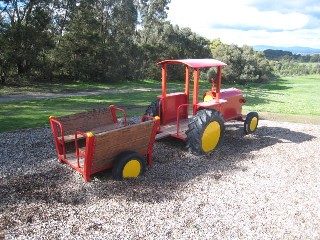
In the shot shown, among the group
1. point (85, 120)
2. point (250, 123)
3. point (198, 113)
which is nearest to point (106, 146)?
point (85, 120)

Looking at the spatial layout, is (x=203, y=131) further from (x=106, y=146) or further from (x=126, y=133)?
(x=106, y=146)

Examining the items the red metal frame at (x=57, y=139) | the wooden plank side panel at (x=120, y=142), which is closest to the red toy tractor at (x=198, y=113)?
the wooden plank side panel at (x=120, y=142)

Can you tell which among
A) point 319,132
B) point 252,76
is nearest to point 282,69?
point 252,76

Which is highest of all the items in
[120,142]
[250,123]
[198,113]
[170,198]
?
[198,113]

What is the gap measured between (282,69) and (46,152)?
6468 centimetres

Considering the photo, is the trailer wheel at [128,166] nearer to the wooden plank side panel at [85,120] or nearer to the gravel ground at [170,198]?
the gravel ground at [170,198]

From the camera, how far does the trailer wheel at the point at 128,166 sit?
572 centimetres

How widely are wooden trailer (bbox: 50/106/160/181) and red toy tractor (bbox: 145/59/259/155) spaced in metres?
1.32

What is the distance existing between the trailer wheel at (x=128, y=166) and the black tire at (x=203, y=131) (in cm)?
175

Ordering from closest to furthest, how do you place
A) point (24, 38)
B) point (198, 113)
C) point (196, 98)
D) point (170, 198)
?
point (170, 198), point (198, 113), point (196, 98), point (24, 38)

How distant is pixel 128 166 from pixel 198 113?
2.50 meters

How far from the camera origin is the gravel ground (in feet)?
14.3

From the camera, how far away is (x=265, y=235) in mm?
4320

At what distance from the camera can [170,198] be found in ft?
17.4
